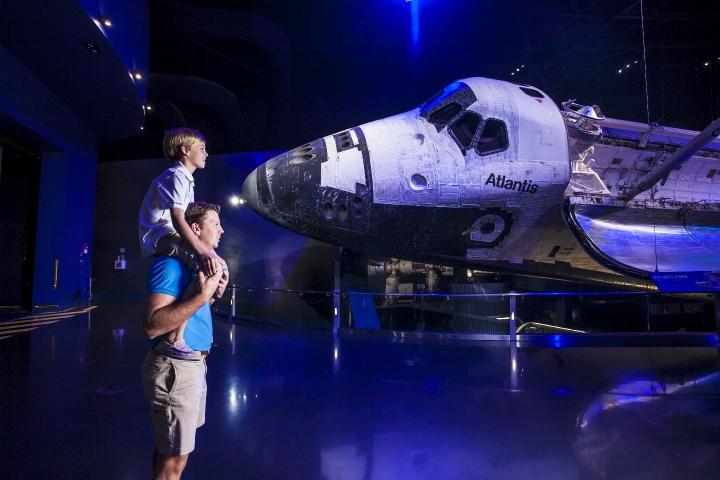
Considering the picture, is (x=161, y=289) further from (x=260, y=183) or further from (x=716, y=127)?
(x=716, y=127)

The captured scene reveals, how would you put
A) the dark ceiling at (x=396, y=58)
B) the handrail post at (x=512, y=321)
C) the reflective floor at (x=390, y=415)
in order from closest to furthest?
the reflective floor at (x=390, y=415), the handrail post at (x=512, y=321), the dark ceiling at (x=396, y=58)

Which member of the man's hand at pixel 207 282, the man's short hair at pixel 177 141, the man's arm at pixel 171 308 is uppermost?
the man's short hair at pixel 177 141

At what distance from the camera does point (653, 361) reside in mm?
4148

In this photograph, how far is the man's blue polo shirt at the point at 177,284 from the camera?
47.1 inches

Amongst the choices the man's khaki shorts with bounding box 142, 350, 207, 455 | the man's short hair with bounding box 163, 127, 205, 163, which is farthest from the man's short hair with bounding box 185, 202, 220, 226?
the man's khaki shorts with bounding box 142, 350, 207, 455

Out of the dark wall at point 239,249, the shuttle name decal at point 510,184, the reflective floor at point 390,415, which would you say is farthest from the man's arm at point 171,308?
the dark wall at point 239,249

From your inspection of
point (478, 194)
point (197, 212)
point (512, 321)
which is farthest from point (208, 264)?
point (512, 321)

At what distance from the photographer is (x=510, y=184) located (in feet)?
12.5

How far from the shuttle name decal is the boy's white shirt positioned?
3085 mm

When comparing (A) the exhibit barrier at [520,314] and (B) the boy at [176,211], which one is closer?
(B) the boy at [176,211]

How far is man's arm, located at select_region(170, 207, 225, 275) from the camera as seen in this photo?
1180 millimetres

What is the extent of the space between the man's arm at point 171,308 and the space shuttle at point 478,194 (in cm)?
238

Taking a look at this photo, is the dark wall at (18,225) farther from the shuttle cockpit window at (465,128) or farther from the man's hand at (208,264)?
the man's hand at (208,264)

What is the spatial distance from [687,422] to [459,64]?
1004cm
